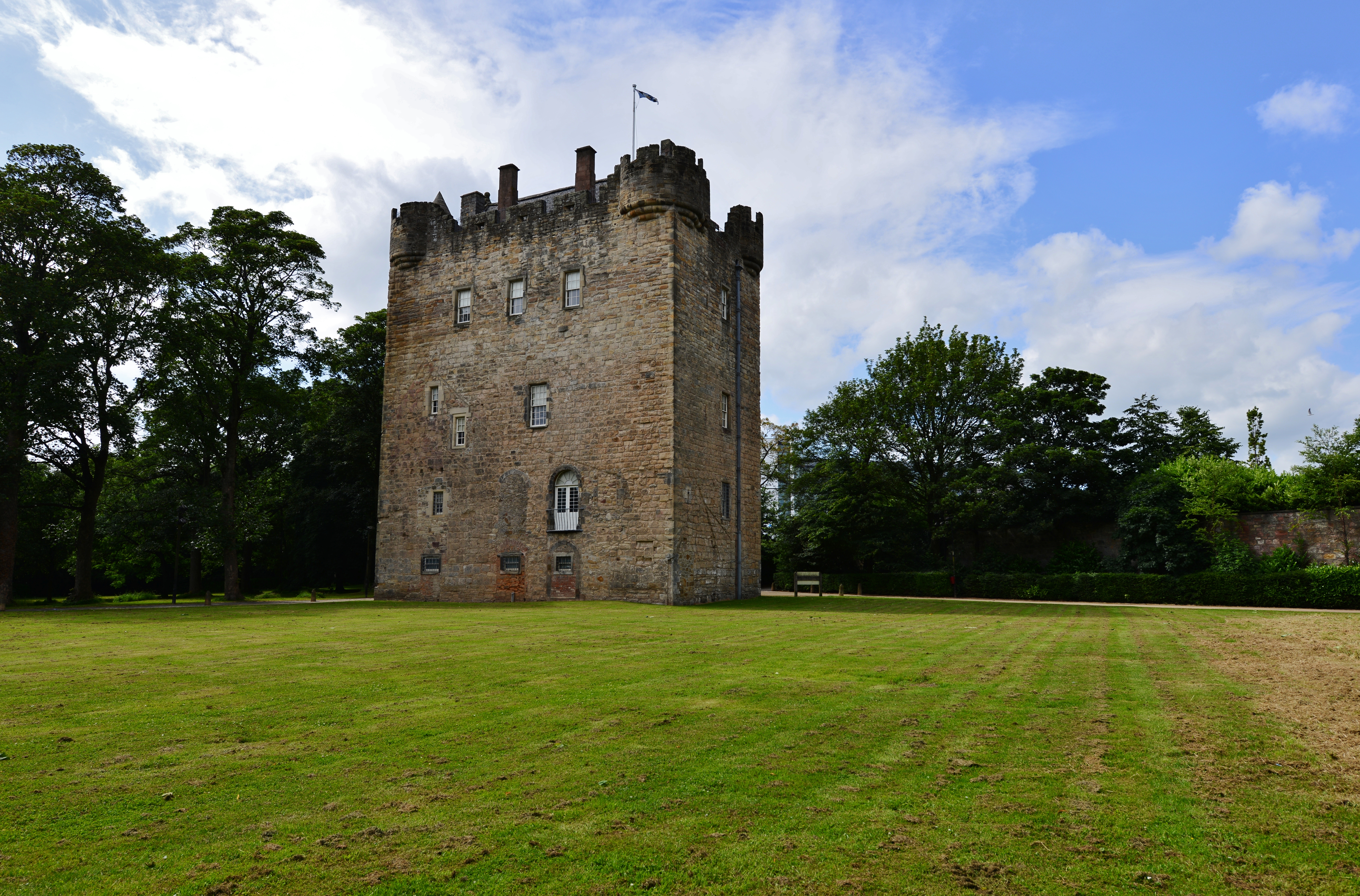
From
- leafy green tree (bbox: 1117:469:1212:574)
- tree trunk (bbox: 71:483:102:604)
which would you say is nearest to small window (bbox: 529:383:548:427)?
tree trunk (bbox: 71:483:102:604)

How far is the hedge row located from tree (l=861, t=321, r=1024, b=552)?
13.5 feet

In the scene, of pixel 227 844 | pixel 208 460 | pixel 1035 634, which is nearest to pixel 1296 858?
pixel 227 844

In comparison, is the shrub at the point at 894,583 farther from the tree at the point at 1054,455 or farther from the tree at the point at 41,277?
the tree at the point at 41,277

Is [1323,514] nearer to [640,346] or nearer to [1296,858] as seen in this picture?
[640,346]

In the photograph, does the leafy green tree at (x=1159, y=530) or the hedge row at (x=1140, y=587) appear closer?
the hedge row at (x=1140, y=587)

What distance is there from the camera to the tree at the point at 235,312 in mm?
30422

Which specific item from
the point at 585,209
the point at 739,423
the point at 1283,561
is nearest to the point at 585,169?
the point at 585,209

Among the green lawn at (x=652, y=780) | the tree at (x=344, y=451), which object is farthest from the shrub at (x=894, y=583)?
the green lawn at (x=652, y=780)

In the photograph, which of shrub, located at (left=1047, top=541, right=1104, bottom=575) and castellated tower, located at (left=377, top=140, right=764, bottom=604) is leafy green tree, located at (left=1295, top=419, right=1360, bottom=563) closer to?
shrub, located at (left=1047, top=541, right=1104, bottom=575)

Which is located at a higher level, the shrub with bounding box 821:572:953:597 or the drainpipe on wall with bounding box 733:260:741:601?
the drainpipe on wall with bounding box 733:260:741:601

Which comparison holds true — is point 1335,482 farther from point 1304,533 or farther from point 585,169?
point 585,169

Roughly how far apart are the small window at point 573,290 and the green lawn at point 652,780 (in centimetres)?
1988

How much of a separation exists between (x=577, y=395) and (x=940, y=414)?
2131 cm

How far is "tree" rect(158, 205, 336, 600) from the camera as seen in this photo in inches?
1198
